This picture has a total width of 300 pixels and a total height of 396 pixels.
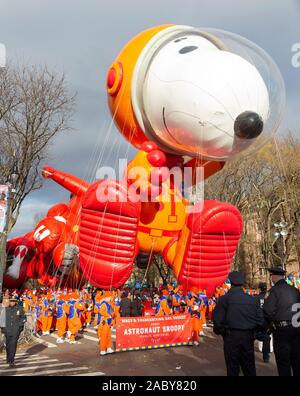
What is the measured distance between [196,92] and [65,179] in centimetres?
674

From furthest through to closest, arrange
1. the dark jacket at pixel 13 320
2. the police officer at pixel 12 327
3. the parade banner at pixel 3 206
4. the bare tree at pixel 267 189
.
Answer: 1. the bare tree at pixel 267 189
2. the parade banner at pixel 3 206
3. the dark jacket at pixel 13 320
4. the police officer at pixel 12 327

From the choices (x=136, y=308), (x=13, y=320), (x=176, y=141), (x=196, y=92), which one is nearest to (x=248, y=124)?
(x=196, y=92)

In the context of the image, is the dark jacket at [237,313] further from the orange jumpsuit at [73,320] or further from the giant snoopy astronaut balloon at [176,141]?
the orange jumpsuit at [73,320]

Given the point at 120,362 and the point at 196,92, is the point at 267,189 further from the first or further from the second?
the point at 120,362

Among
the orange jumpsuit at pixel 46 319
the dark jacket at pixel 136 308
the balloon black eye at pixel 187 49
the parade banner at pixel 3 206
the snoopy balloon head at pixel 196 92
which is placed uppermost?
the balloon black eye at pixel 187 49

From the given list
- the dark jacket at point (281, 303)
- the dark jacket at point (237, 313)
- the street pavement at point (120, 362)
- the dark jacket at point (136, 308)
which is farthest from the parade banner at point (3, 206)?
the dark jacket at point (281, 303)

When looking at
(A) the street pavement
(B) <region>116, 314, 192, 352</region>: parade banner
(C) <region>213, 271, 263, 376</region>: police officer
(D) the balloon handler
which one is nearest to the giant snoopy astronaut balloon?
(D) the balloon handler

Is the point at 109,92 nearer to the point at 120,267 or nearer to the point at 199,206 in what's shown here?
the point at 199,206

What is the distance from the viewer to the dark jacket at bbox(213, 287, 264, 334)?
4.36 m

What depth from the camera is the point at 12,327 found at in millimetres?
7781

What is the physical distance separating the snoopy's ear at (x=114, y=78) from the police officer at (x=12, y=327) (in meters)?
5.44

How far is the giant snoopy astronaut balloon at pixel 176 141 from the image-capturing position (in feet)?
26.0

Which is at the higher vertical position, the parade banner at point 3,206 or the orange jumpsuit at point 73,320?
the parade banner at point 3,206
